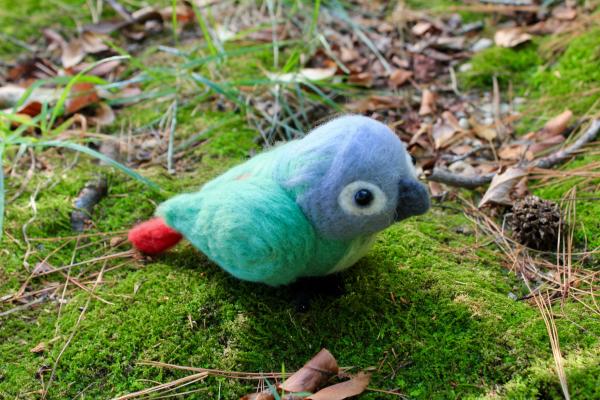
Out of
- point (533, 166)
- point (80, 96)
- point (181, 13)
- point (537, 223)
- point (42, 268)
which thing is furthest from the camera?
point (181, 13)

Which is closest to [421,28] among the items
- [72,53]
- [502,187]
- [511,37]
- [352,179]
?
[511,37]

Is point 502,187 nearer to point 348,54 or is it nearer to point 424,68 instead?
point 424,68

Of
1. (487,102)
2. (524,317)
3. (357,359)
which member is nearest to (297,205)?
(357,359)

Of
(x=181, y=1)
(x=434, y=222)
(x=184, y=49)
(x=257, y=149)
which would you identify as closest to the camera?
(x=434, y=222)

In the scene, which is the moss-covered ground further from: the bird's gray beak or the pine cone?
the bird's gray beak

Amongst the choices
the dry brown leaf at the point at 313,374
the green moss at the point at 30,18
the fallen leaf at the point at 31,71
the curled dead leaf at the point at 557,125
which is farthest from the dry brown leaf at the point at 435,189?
the green moss at the point at 30,18

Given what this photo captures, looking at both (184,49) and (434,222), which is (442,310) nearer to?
(434,222)

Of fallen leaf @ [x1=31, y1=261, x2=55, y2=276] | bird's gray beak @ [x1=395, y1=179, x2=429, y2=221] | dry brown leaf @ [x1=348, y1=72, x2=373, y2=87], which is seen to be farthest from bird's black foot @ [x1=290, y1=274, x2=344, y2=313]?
dry brown leaf @ [x1=348, y1=72, x2=373, y2=87]
